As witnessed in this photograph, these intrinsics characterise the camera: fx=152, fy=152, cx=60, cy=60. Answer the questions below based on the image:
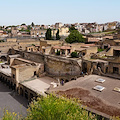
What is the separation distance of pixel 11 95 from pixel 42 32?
62.5 meters

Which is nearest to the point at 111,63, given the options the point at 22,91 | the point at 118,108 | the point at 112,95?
the point at 112,95

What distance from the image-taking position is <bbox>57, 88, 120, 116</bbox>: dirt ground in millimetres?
9680

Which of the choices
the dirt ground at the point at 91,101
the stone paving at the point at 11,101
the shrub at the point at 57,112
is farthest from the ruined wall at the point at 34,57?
the shrub at the point at 57,112

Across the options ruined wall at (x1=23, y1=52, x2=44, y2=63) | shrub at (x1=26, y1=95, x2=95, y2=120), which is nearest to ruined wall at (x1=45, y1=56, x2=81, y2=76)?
ruined wall at (x1=23, y1=52, x2=44, y2=63)

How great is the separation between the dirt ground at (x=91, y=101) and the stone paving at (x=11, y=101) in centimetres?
706

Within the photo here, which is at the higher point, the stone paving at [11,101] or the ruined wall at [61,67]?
the ruined wall at [61,67]

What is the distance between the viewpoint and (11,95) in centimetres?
2164

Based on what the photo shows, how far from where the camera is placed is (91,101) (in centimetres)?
1095

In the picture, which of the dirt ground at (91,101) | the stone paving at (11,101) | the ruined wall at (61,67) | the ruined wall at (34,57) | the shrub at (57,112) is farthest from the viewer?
the ruined wall at (34,57)

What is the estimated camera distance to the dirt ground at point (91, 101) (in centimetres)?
968

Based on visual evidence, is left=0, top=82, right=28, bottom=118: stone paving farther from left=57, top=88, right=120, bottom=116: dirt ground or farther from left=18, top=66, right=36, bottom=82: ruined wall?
left=57, top=88, right=120, bottom=116: dirt ground

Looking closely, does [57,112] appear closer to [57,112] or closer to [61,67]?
[57,112]

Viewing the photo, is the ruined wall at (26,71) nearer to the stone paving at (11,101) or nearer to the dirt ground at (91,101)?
the stone paving at (11,101)

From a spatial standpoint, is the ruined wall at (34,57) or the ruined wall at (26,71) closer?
the ruined wall at (26,71)
